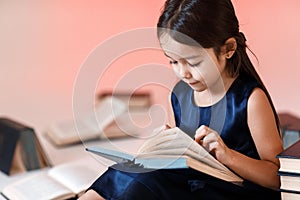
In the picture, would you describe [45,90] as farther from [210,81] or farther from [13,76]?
[210,81]

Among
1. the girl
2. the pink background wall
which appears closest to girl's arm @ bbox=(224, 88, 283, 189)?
the girl

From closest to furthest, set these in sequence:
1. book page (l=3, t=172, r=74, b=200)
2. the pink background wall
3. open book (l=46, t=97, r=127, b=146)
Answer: book page (l=3, t=172, r=74, b=200) < open book (l=46, t=97, r=127, b=146) < the pink background wall

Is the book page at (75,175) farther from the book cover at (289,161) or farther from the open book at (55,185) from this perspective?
the book cover at (289,161)

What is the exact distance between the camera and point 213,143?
759 millimetres

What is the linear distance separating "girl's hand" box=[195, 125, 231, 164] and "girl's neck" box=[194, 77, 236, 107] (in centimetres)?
9

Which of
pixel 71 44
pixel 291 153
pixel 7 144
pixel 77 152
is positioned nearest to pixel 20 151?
pixel 7 144

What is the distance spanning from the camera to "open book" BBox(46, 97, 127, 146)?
53.7 inches

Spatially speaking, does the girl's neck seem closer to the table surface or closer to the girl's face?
the girl's face

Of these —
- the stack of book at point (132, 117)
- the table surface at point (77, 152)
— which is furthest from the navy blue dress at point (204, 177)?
the stack of book at point (132, 117)

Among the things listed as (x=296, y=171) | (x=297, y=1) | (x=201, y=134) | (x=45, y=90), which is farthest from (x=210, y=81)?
(x=45, y=90)

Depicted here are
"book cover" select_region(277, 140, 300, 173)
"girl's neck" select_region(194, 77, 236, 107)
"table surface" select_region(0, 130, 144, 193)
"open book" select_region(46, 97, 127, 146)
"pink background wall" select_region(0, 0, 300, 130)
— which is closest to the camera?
"book cover" select_region(277, 140, 300, 173)

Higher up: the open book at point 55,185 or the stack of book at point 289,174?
the stack of book at point 289,174

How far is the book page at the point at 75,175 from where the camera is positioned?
3.20ft

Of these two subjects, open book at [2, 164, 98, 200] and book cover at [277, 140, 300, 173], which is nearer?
book cover at [277, 140, 300, 173]
